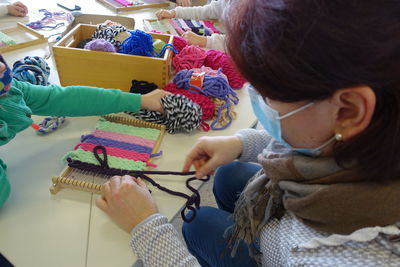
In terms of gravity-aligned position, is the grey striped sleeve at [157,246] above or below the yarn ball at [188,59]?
below

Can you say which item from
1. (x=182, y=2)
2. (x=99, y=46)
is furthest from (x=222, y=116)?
(x=182, y=2)

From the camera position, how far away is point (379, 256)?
446 millimetres

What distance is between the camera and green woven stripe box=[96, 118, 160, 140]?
82 centimetres

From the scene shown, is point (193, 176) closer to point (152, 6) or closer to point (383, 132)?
point (383, 132)

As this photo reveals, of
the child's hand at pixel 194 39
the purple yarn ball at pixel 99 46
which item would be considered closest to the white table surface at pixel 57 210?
the purple yarn ball at pixel 99 46

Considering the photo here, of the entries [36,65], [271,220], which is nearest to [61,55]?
[36,65]

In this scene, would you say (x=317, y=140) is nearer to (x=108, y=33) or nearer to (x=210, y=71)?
(x=210, y=71)

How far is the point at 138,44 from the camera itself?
0.93 metres

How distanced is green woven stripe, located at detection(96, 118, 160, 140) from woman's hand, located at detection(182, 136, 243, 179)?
0.44 ft

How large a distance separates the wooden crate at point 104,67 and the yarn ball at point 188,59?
0.27 feet

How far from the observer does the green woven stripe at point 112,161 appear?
2.34 feet

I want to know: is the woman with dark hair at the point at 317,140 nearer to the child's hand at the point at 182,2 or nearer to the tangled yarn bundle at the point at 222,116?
the tangled yarn bundle at the point at 222,116

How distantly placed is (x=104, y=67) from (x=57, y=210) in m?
0.48

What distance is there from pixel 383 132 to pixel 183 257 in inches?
16.5
